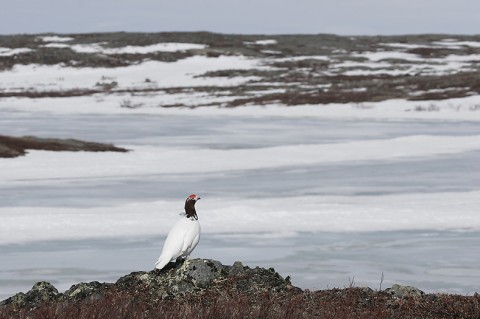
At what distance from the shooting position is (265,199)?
17.8 m

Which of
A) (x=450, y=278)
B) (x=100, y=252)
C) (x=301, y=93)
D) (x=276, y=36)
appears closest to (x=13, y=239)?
(x=100, y=252)

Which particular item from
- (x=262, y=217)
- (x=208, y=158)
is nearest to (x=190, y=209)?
(x=262, y=217)

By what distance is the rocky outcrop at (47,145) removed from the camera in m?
27.6

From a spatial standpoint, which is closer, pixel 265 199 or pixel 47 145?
pixel 265 199

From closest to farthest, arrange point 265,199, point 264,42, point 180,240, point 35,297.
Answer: point 180,240 → point 35,297 → point 265,199 → point 264,42

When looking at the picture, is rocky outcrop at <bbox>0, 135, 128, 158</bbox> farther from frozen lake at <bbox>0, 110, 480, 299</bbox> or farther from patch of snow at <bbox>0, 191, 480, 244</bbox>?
patch of snow at <bbox>0, 191, 480, 244</bbox>

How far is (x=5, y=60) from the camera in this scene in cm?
9862

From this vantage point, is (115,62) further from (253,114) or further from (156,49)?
(253,114)

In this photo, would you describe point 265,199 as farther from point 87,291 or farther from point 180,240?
point 180,240

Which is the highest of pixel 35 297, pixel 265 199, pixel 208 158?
pixel 35 297

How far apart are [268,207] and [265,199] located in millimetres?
1160

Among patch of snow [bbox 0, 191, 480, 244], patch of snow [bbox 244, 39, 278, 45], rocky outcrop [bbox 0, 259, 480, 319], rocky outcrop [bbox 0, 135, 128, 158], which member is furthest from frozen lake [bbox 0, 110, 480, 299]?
patch of snow [bbox 244, 39, 278, 45]

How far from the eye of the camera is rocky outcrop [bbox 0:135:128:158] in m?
27.6

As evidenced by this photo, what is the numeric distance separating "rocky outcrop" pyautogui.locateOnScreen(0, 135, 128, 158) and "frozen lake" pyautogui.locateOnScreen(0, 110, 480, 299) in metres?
1.06
